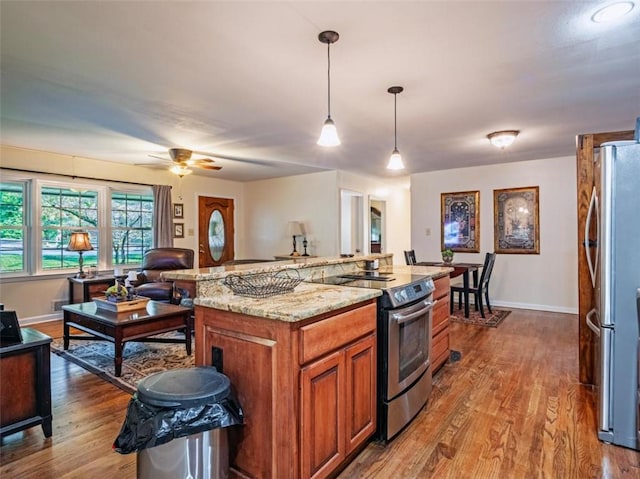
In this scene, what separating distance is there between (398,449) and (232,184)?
6391 mm

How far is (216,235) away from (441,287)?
5260 mm

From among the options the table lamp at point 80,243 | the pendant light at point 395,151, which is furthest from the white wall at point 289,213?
the table lamp at point 80,243

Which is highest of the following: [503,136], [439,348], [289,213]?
[503,136]

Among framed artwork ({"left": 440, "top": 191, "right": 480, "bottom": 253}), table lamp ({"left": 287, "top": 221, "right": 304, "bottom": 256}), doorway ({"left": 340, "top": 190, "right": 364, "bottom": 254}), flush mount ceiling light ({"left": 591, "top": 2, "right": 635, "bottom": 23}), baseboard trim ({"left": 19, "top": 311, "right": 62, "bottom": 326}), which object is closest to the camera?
flush mount ceiling light ({"left": 591, "top": 2, "right": 635, "bottom": 23})

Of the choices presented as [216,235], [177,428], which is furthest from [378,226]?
[177,428]

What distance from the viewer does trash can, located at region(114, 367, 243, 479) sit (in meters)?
1.35

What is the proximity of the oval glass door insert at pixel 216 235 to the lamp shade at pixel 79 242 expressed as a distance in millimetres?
2412

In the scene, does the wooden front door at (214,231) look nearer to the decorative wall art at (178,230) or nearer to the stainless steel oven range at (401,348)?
the decorative wall art at (178,230)

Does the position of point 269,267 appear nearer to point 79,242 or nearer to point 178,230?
point 79,242

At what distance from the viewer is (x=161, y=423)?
135 cm

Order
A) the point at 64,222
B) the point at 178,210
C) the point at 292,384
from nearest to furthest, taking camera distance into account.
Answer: the point at 292,384 < the point at 64,222 < the point at 178,210

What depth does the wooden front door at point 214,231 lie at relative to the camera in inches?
275

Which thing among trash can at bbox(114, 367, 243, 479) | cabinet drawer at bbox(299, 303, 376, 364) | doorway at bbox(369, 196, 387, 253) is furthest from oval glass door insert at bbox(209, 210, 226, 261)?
trash can at bbox(114, 367, 243, 479)

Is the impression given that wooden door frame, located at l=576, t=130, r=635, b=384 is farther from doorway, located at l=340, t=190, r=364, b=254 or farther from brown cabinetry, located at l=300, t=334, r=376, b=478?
doorway, located at l=340, t=190, r=364, b=254
